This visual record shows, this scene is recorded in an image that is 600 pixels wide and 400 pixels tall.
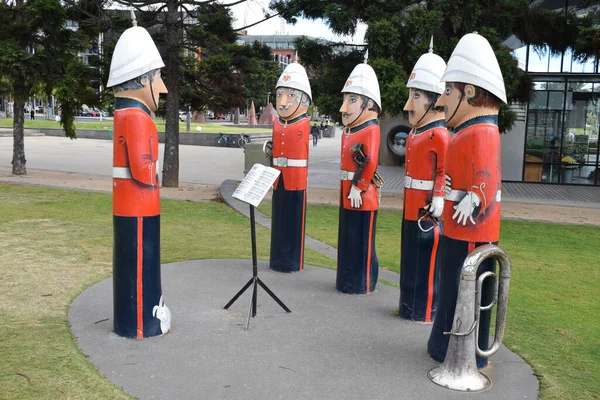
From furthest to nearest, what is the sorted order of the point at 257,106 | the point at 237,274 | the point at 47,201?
the point at 257,106, the point at 47,201, the point at 237,274

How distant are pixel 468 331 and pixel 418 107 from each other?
2.48 m

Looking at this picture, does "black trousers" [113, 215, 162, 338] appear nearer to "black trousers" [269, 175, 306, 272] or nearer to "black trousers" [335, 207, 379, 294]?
"black trousers" [335, 207, 379, 294]

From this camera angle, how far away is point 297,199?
7.73m

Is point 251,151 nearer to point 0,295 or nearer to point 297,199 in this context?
Result: point 297,199

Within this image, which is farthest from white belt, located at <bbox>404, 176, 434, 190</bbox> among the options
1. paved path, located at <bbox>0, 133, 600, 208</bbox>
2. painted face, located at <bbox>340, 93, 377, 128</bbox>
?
paved path, located at <bbox>0, 133, 600, 208</bbox>

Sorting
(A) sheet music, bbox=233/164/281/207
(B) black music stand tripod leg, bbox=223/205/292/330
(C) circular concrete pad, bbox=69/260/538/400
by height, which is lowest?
(C) circular concrete pad, bbox=69/260/538/400

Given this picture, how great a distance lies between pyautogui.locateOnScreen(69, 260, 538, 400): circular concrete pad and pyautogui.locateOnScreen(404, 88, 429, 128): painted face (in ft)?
6.51

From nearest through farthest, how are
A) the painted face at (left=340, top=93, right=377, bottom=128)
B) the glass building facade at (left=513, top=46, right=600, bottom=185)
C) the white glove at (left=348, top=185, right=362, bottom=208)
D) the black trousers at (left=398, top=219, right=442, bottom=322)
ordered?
→ 1. the black trousers at (left=398, top=219, right=442, bottom=322)
2. the white glove at (left=348, top=185, right=362, bottom=208)
3. the painted face at (left=340, top=93, right=377, bottom=128)
4. the glass building facade at (left=513, top=46, right=600, bottom=185)

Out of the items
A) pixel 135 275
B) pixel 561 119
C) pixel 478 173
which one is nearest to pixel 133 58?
pixel 135 275

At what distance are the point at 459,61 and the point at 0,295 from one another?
5004 millimetres

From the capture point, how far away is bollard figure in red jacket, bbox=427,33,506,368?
4676 mm

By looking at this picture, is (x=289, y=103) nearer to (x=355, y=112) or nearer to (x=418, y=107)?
(x=355, y=112)

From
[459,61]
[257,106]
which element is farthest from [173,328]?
[257,106]

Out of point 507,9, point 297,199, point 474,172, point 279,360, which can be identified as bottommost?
point 279,360
